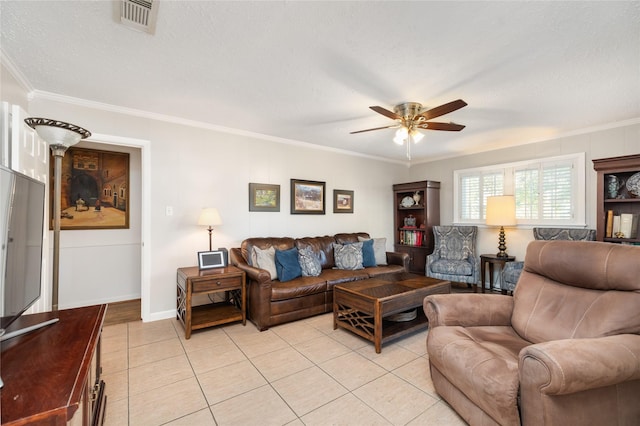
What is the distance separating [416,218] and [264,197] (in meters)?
3.22

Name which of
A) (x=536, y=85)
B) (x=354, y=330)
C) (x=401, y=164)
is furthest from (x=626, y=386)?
(x=401, y=164)

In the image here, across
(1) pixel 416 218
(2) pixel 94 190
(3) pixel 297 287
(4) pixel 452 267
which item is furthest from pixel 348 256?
(2) pixel 94 190

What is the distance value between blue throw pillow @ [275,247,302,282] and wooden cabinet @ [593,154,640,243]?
3.62 metres

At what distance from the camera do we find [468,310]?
6.39 ft

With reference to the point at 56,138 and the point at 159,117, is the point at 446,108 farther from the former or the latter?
the point at 159,117

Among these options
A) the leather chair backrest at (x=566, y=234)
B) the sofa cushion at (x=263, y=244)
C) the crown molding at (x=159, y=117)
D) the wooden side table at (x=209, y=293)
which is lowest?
the wooden side table at (x=209, y=293)

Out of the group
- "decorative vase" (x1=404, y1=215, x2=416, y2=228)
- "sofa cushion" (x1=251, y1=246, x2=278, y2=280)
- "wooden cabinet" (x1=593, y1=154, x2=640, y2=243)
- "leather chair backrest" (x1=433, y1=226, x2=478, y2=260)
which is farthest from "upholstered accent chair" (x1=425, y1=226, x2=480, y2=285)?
"sofa cushion" (x1=251, y1=246, x2=278, y2=280)

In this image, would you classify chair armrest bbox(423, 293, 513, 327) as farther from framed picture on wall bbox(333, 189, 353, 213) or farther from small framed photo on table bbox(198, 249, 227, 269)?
framed picture on wall bbox(333, 189, 353, 213)

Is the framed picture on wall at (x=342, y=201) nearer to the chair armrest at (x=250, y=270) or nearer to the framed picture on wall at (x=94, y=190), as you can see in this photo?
the chair armrest at (x=250, y=270)

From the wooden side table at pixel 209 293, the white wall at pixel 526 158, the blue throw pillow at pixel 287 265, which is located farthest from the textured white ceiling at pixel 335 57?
the wooden side table at pixel 209 293

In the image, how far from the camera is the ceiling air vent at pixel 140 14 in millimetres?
1536

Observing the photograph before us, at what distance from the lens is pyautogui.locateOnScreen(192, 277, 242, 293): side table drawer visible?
2.79 metres

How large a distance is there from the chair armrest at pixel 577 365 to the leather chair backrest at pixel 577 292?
252 mm

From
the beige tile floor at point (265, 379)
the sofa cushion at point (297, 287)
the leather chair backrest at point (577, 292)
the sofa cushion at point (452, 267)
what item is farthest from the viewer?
the sofa cushion at point (452, 267)
